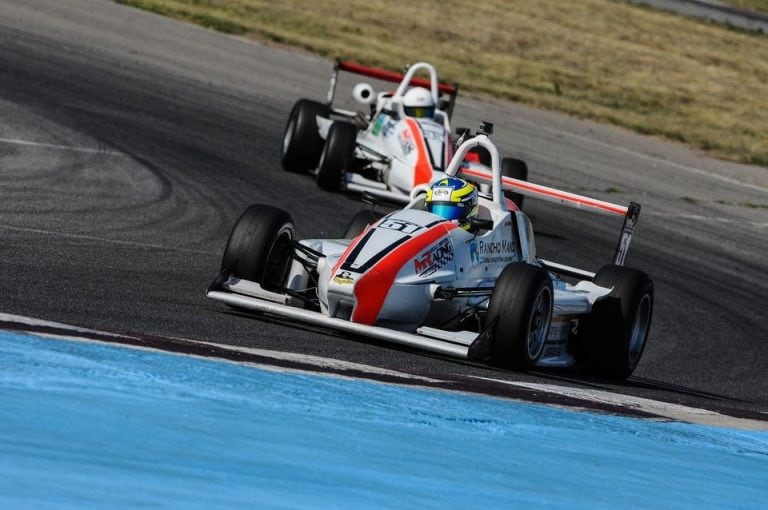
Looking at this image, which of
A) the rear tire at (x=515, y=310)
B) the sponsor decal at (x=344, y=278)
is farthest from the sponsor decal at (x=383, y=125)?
the sponsor decal at (x=344, y=278)

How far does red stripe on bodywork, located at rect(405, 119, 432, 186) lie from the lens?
15281mm

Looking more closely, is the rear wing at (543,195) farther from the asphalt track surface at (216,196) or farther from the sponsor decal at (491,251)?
the asphalt track surface at (216,196)

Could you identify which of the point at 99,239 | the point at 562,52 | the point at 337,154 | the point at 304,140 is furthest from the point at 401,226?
the point at 562,52

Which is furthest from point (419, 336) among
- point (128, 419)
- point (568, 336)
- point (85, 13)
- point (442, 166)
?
point (85, 13)

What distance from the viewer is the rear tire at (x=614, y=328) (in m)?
9.70

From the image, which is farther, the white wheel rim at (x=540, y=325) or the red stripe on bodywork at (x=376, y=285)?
the white wheel rim at (x=540, y=325)

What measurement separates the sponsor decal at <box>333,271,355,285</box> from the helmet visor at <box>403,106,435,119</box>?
7.87 m

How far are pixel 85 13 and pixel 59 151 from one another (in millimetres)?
10723

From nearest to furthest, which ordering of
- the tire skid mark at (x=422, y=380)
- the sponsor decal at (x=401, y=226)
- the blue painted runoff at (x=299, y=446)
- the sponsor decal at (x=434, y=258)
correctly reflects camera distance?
the blue painted runoff at (x=299, y=446) < the tire skid mark at (x=422, y=380) < the sponsor decal at (x=434, y=258) < the sponsor decal at (x=401, y=226)

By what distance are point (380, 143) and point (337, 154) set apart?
645 millimetres

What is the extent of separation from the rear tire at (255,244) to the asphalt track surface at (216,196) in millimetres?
330

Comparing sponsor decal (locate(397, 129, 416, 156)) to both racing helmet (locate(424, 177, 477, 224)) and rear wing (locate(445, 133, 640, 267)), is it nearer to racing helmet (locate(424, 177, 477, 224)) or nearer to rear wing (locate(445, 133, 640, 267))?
rear wing (locate(445, 133, 640, 267))

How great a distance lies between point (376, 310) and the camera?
8.51 m

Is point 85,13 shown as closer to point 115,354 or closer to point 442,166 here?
point 442,166
